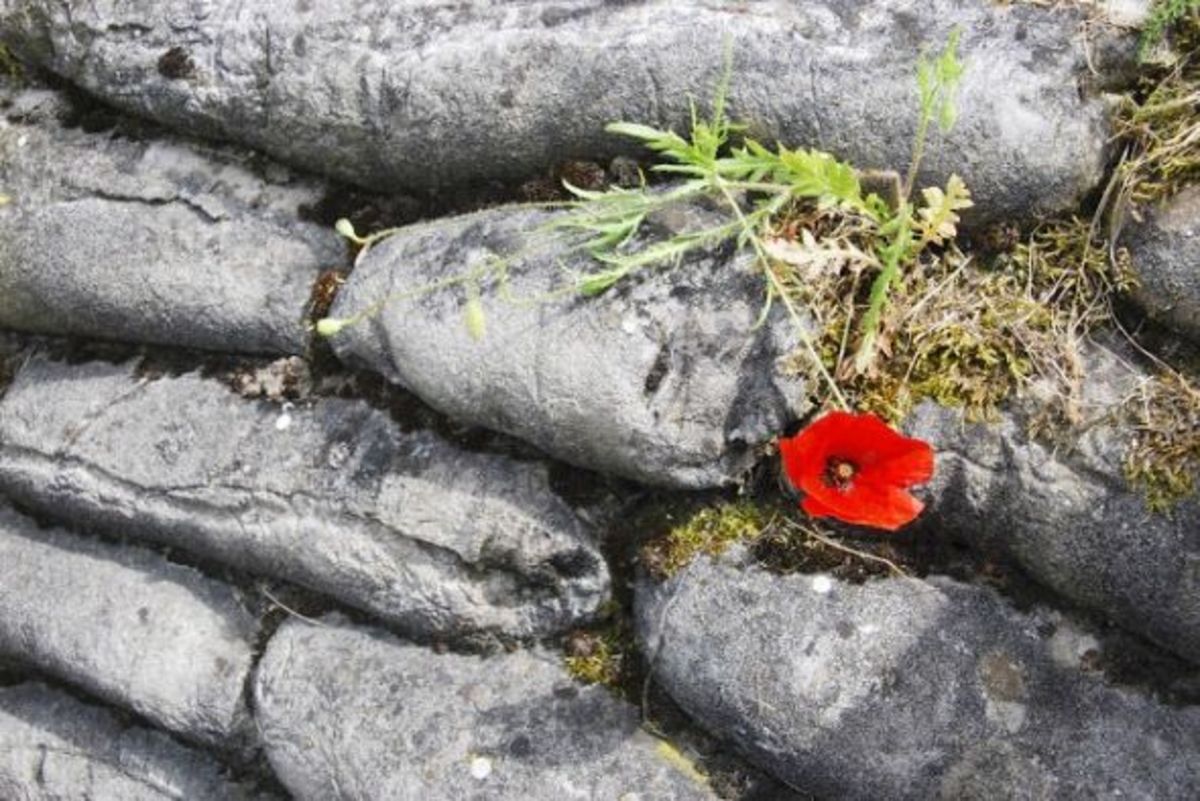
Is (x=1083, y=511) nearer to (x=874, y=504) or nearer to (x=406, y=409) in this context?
(x=874, y=504)

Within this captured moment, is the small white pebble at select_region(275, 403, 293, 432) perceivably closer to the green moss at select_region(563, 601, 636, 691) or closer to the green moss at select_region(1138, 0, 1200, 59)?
the green moss at select_region(563, 601, 636, 691)

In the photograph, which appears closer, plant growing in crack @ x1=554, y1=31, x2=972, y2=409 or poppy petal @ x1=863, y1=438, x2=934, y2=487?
poppy petal @ x1=863, y1=438, x2=934, y2=487

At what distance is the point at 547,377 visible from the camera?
3604mm

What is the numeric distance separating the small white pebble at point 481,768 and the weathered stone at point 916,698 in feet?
2.05

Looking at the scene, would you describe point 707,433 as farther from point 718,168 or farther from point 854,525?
point 718,168

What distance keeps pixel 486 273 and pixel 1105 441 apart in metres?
1.78

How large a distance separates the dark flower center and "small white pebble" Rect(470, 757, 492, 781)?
127 centimetres

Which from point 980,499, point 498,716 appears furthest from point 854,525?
point 498,716

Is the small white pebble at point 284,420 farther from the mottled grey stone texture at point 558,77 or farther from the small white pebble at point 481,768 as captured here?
the small white pebble at point 481,768

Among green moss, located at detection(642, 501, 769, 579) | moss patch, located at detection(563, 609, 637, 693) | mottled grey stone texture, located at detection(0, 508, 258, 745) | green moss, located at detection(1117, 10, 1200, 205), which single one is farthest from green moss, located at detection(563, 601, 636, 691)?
green moss, located at detection(1117, 10, 1200, 205)

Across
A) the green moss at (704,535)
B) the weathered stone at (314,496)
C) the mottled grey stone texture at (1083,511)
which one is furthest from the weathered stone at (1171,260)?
the weathered stone at (314,496)

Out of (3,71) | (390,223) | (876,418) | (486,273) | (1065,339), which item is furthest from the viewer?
(3,71)

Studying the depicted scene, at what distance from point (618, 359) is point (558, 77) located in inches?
36.8

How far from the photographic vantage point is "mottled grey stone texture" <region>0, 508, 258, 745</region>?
4.15 meters
